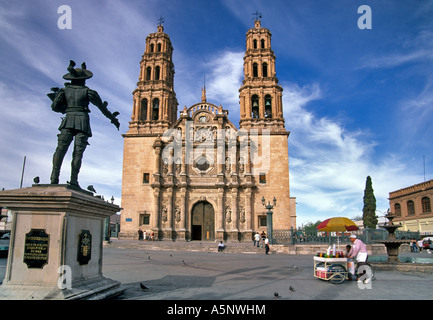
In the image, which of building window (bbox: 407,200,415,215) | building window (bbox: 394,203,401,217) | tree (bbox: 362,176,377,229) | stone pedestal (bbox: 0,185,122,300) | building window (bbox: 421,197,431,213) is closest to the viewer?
stone pedestal (bbox: 0,185,122,300)

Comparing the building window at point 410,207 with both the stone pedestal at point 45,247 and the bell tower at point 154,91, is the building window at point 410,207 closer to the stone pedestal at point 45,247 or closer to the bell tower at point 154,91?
the bell tower at point 154,91

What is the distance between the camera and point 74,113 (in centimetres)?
557

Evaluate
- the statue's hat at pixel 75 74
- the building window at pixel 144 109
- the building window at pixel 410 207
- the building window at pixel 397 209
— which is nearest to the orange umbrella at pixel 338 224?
the statue's hat at pixel 75 74

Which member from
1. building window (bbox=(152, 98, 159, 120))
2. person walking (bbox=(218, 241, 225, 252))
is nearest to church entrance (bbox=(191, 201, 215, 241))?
person walking (bbox=(218, 241, 225, 252))

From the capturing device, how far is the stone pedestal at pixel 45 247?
449 cm

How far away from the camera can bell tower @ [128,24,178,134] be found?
31.7 meters

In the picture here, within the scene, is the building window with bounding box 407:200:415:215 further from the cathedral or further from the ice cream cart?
the ice cream cart

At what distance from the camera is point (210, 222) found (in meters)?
29.2

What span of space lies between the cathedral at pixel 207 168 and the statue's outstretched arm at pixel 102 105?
73.8 ft

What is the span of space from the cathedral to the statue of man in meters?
23.0

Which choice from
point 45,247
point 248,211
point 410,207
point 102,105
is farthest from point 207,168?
point 410,207
